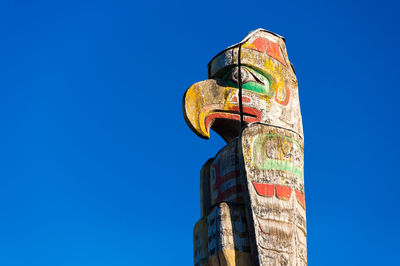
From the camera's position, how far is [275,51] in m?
8.91

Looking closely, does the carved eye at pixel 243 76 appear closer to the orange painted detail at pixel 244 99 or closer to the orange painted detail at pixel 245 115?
the orange painted detail at pixel 244 99

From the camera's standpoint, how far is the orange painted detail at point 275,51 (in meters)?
8.82

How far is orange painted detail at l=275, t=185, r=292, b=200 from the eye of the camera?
729 cm

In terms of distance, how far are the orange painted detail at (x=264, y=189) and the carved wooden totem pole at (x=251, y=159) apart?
0.01m

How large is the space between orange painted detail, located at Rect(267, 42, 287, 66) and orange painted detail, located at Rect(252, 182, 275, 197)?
236cm

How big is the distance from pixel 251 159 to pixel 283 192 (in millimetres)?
570

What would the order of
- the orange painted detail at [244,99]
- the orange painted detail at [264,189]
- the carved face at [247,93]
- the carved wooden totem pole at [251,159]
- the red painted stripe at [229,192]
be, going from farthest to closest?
the orange painted detail at [244,99] → the carved face at [247,93] → the red painted stripe at [229,192] → the orange painted detail at [264,189] → the carved wooden totem pole at [251,159]

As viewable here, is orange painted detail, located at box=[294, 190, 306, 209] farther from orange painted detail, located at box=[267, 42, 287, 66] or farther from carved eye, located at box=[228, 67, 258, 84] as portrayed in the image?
orange painted detail, located at box=[267, 42, 287, 66]

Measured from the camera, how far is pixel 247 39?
8734 mm

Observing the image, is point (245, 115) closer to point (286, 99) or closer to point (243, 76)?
point (243, 76)

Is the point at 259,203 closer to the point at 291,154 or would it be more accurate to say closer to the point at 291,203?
the point at 291,203

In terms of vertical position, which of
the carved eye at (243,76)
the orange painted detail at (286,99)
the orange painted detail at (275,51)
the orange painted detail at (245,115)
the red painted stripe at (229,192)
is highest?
the orange painted detail at (275,51)

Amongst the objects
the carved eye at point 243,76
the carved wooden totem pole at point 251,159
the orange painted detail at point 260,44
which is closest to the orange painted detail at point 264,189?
the carved wooden totem pole at point 251,159

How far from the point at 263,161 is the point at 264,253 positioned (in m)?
1.22
